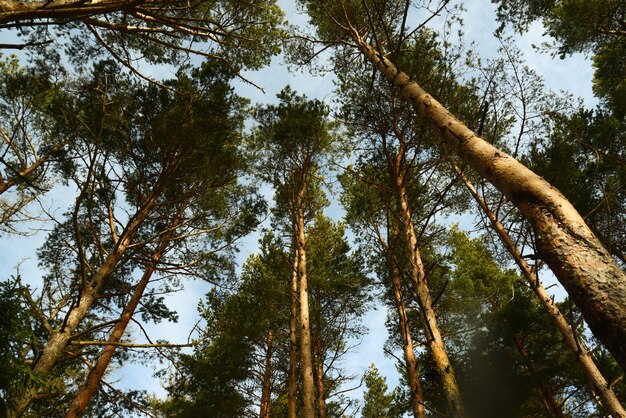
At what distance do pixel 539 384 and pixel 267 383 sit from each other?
7.99m

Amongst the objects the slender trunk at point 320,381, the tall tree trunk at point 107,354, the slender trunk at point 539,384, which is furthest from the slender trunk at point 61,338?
the slender trunk at point 539,384

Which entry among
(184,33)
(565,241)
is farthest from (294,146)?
(565,241)

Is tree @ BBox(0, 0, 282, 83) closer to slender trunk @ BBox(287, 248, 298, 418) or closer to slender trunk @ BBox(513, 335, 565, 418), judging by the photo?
slender trunk @ BBox(287, 248, 298, 418)

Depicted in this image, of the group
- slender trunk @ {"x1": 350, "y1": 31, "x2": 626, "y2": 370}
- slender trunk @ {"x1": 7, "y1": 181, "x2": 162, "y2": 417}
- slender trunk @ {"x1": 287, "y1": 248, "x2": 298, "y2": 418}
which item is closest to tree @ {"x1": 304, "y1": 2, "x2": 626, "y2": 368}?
slender trunk @ {"x1": 350, "y1": 31, "x2": 626, "y2": 370}

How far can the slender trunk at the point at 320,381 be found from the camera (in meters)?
9.77

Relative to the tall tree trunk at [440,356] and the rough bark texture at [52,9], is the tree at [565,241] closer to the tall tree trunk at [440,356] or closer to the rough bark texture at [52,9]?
the tall tree trunk at [440,356]

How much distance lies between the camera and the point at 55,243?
31.9 ft

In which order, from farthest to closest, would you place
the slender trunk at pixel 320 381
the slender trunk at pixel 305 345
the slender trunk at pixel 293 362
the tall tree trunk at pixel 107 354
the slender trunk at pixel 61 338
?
the slender trunk at pixel 293 362, the slender trunk at pixel 320 381, the slender trunk at pixel 305 345, the tall tree trunk at pixel 107 354, the slender trunk at pixel 61 338

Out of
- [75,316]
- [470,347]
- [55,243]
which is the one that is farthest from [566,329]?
[55,243]

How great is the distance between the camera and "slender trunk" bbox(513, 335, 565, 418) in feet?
30.4

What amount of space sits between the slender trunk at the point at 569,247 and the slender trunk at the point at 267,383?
35.1 ft

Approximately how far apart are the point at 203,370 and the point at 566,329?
9.70 meters

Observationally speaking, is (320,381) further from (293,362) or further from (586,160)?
(586,160)

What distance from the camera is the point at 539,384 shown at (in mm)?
9812
